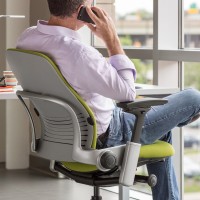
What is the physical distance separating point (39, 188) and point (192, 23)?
64.9 inches

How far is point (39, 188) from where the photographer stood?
5051 mm

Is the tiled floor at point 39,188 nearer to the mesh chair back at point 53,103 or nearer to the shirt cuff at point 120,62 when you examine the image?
the mesh chair back at point 53,103

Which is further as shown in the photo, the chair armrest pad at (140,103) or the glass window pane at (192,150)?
the glass window pane at (192,150)

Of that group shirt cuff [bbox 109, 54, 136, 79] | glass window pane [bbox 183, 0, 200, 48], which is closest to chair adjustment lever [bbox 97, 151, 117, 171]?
shirt cuff [bbox 109, 54, 136, 79]

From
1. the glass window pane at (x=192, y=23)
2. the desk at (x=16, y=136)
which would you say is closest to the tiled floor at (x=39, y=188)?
the desk at (x=16, y=136)

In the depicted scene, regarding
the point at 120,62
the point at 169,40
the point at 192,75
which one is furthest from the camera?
the point at 169,40

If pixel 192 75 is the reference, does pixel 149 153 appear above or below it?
below

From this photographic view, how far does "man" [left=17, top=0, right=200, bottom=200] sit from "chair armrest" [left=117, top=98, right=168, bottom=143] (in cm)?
6

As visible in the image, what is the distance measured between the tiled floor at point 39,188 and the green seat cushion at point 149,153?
1707 millimetres

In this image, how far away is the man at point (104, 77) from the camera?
287 cm

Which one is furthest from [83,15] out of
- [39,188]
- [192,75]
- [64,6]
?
[39,188]

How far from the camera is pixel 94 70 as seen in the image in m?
2.85

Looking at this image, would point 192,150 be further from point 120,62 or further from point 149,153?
point 120,62

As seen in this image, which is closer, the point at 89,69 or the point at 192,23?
the point at 89,69
